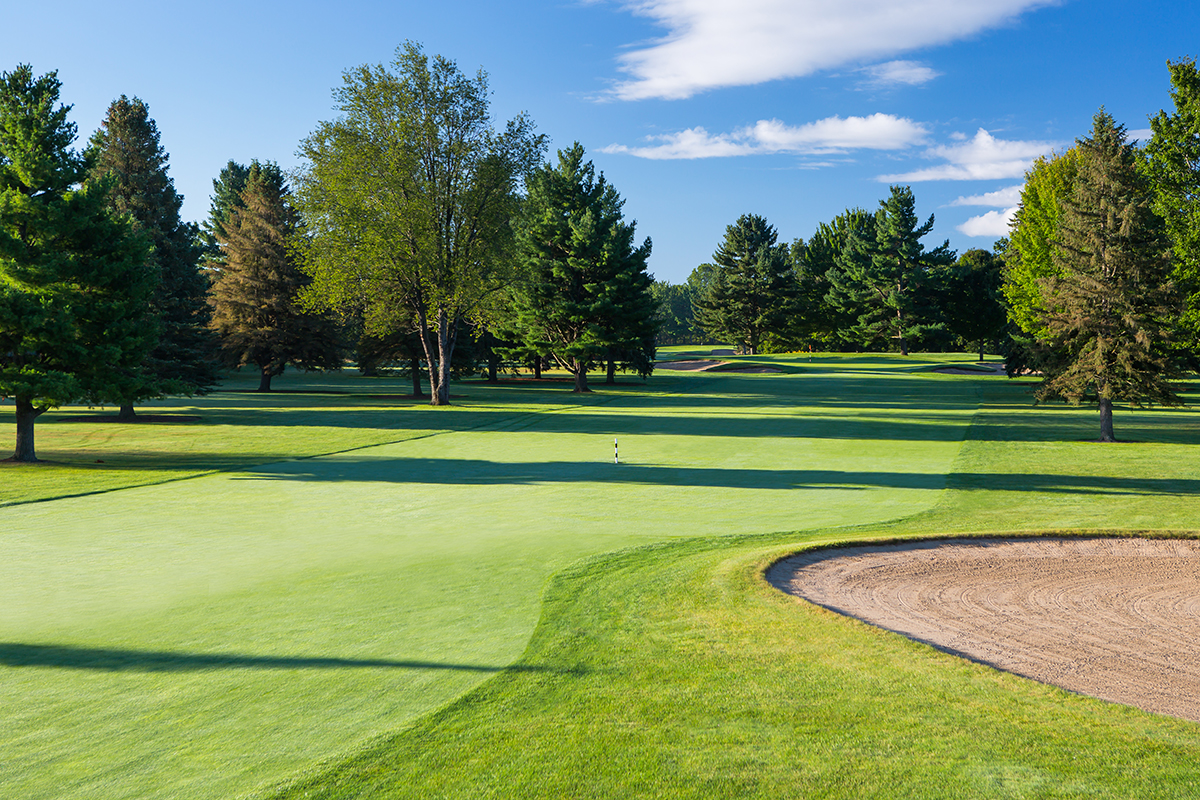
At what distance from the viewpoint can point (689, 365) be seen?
255ft

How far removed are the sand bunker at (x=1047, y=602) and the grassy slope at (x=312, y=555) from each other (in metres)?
2.70

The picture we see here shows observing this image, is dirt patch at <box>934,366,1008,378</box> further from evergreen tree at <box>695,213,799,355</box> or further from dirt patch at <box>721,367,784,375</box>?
evergreen tree at <box>695,213,799,355</box>

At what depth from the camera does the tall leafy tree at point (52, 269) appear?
21719 mm

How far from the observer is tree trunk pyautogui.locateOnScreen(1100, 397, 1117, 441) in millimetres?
26172

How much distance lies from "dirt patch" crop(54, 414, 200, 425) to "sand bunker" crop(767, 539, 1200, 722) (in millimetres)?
30949

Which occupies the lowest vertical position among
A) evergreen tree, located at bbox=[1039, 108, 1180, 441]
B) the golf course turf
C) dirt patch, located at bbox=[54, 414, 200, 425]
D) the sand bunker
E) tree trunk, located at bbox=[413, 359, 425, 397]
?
the sand bunker

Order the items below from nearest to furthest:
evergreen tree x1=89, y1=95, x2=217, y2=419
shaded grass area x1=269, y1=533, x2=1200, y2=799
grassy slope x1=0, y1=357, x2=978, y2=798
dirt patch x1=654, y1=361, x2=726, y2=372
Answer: shaded grass area x1=269, y1=533, x2=1200, y2=799 → grassy slope x1=0, y1=357, x2=978, y2=798 → evergreen tree x1=89, y1=95, x2=217, y2=419 → dirt patch x1=654, y1=361, x2=726, y2=372

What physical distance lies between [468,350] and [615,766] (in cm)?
4854

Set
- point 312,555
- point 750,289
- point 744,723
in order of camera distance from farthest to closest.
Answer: point 750,289 < point 312,555 < point 744,723

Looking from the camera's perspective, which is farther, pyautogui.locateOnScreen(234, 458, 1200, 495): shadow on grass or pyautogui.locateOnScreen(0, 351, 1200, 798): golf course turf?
pyautogui.locateOnScreen(234, 458, 1200, 495): shadow on grass

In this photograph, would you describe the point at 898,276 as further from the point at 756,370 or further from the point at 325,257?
the point at 325,257

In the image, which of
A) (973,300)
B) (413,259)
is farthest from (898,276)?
(413,259)

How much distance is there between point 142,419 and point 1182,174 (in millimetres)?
42290

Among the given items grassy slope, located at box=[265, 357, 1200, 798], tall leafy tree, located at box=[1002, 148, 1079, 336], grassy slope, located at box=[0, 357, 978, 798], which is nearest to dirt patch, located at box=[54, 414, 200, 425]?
grassy slope, located at box=[0, 357, 978, 798]
